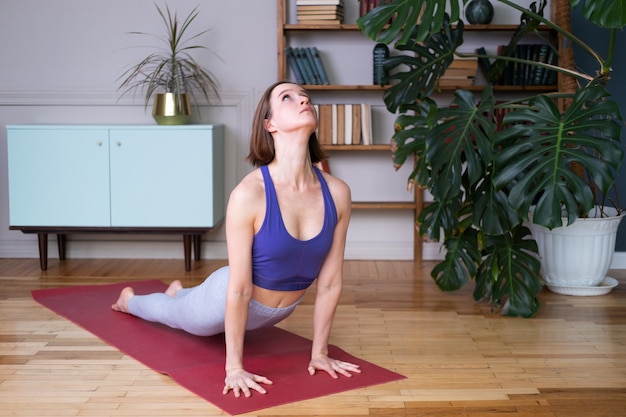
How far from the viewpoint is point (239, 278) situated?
114 inches

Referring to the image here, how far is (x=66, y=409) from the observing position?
272 centimetres

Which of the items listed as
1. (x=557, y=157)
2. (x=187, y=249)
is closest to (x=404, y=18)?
(x=557, y=157)

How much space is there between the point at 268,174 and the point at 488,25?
2578mm

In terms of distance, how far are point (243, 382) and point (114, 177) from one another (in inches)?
94.9

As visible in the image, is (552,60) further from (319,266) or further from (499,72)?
(319,266)

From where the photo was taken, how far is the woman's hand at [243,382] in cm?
282

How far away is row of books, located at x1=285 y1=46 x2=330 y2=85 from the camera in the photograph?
5.11 metres

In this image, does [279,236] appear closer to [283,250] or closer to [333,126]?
[283,250]

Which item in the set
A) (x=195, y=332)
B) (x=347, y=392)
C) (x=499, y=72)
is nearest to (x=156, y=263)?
(x=195, y=332)

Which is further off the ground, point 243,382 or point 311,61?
point 311,61

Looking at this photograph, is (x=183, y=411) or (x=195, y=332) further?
(x=195, y=332)

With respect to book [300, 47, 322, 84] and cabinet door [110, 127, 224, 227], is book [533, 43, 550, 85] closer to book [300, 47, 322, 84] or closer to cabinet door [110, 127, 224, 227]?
book [300, 47, 322, 84]

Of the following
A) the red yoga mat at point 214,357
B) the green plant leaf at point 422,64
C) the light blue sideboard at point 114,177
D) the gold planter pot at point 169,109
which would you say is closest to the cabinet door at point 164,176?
the light blue sideboard at point 114,177

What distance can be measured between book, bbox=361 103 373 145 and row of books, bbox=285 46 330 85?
0.28 meters
